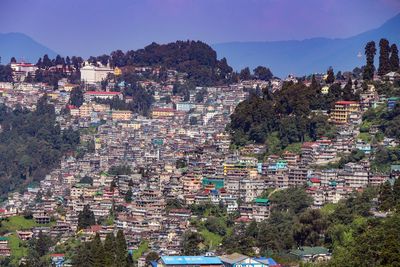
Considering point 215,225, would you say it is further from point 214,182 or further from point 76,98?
point 76,98

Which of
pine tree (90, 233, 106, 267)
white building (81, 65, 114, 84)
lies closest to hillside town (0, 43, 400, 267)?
pine tree (90, 233, 106, 267)

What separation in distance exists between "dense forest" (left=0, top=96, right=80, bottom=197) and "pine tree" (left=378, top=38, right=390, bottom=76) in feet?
39.1

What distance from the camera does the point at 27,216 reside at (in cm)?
3088

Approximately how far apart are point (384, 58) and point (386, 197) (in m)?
10.9

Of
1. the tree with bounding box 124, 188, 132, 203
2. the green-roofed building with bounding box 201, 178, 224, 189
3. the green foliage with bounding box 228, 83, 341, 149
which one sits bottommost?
the tree with bounding box 124, 188, 132, 203

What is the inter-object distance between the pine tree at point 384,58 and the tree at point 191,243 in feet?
34.0

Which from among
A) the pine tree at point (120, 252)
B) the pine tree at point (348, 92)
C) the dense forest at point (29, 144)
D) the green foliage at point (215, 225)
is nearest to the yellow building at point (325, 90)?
the pine tree at point (348, 92)

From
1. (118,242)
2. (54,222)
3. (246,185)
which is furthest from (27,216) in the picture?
(118,242)

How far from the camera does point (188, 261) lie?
22.8 metres

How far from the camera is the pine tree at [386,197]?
942 inches

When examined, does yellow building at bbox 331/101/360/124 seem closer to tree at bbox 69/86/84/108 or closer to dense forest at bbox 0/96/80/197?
dense forest at bbox 0/96/80/197

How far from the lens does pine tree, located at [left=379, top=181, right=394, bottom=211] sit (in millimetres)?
23922

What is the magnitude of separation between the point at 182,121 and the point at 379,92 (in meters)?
14.2

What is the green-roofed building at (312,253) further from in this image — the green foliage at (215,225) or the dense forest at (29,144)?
the dense forest at (29,144)
